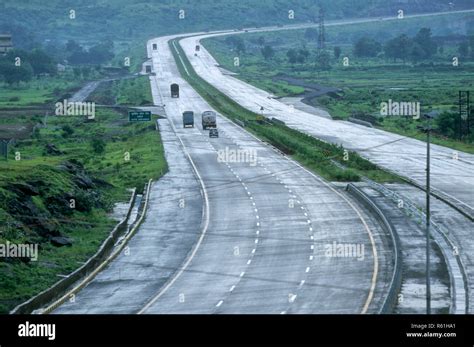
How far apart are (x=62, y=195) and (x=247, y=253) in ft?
50.0

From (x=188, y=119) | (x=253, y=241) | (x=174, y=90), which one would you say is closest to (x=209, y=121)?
(x=188, y=119)

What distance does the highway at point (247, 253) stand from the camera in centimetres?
4375

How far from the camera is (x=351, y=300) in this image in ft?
141

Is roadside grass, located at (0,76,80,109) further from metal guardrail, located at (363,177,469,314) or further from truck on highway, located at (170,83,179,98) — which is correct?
metal guardrail, located at (363,177,469,314)

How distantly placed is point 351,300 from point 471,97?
369ft

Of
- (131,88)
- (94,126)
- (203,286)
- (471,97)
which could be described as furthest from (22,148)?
(131,88)

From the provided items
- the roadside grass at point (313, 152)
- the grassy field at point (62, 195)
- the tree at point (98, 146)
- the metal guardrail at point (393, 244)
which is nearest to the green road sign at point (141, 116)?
the grassy field at point (62, 195)

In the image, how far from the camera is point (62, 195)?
6481 cm

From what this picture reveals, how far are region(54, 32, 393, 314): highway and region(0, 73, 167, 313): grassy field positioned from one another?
214 centimetres

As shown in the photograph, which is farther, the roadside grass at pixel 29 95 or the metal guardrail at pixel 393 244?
the roadside grass at pixel 29 95

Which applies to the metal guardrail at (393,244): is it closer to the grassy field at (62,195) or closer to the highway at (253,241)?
the highway at (253,241)

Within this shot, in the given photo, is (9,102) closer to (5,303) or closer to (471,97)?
(471,97)

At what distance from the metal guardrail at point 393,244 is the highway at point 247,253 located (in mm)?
569

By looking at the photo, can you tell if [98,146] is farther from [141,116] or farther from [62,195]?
[62,195]
